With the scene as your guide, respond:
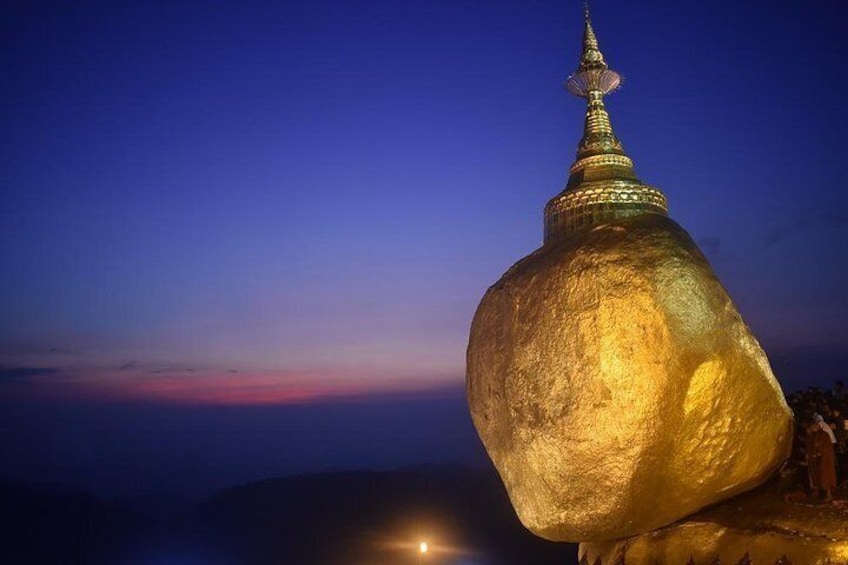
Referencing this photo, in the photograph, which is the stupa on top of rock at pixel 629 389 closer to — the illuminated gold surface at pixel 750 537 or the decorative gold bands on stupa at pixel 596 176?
the illuminated gold surface at pixel 750 537

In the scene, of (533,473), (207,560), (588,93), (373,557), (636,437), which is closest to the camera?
(636,437)

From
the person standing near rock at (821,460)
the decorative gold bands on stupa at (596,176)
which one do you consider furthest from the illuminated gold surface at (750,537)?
the decorative gold bands on stupa at (596,176)

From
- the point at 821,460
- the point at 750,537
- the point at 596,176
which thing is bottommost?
the point at 750,537

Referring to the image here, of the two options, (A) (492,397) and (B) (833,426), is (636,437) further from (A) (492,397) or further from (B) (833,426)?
(B) (833,426)

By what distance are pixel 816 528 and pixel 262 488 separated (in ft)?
163

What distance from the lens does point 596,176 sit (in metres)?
16.5

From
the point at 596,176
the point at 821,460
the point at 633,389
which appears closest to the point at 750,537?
the point at 821,460

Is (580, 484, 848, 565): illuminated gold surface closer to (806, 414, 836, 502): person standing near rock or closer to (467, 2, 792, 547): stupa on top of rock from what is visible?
(467, 2, 792, 547): stupa on top of rock

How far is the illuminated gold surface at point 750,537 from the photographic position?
276 inches

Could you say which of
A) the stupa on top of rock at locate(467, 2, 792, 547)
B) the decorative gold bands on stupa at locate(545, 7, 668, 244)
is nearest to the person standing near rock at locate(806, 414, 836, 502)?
the stupa on top of rock at locate(467, 2, 792, 547)

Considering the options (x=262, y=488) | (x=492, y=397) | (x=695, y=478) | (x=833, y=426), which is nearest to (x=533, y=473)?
(x=492, y=397)

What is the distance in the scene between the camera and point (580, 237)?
8188 mm

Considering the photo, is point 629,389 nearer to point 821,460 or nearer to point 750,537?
point 750,537

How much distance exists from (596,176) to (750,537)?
1102 cm
